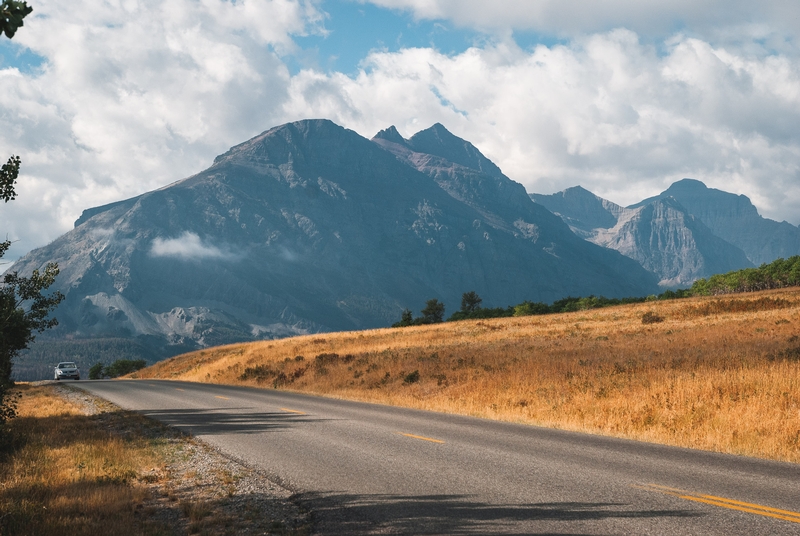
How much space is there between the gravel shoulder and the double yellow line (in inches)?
187

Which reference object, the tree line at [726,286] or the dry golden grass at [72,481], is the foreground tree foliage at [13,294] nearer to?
the dry golden grass at [72,481]

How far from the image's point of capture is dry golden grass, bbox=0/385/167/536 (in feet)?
24.6

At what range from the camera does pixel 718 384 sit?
1616 cm

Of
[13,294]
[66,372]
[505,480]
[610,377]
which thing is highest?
[13,294]

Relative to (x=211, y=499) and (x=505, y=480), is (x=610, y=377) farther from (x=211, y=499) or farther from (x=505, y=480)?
(x=211, y=499)

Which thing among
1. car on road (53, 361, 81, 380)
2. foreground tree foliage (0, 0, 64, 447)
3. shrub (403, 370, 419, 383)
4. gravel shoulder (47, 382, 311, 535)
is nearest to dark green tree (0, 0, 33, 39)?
foreground tree foliage (0, 0, 64, 447)

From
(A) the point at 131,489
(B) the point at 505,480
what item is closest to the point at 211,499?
(A) the point at 131,489

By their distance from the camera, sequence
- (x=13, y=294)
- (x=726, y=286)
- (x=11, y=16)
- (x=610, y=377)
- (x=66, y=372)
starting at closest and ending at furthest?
(x=11, y=16)
(x=13, y=294)
(x=610, y=377)
(x=66, y=372)
(x=726, y=286)

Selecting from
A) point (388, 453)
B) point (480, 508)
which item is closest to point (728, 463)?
point (480, 508)

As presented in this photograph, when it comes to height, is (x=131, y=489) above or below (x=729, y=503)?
below

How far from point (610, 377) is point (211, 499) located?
1500cm

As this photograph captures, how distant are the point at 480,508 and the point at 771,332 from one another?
2785 centimetres

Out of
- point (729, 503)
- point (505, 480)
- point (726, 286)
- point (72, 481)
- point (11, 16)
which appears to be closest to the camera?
point (11, 16)

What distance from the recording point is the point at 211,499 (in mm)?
8758
